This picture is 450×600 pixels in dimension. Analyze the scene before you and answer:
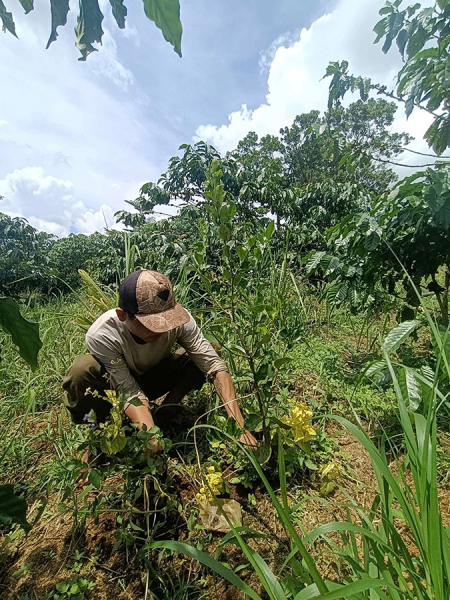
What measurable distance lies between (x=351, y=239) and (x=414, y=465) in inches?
50.8

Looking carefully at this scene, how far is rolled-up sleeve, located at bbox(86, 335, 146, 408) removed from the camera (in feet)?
4.49

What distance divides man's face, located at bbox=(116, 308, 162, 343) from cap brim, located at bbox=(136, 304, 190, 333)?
4cm

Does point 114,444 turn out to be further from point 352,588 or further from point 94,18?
point 94,18

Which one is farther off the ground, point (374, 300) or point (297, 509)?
point (374, 300)

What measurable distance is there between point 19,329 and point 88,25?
2.17ft

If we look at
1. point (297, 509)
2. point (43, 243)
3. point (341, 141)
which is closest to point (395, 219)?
point (341, 141)

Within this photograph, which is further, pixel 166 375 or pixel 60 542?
pixel 166 375

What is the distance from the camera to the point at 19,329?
2.34 feet

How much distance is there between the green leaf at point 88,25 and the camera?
562 mm

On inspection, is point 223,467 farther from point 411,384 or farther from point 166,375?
point 411,384

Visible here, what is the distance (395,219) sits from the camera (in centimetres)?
153

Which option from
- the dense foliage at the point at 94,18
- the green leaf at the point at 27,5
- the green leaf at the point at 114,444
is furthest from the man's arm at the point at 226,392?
the green leaf at the point at 27,5

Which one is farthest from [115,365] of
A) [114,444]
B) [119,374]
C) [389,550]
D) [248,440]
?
[389,550]

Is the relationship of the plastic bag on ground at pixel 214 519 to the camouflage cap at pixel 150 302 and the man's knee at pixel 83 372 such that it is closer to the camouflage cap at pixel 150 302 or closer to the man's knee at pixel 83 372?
the camouflage cap at pixel 150 302
